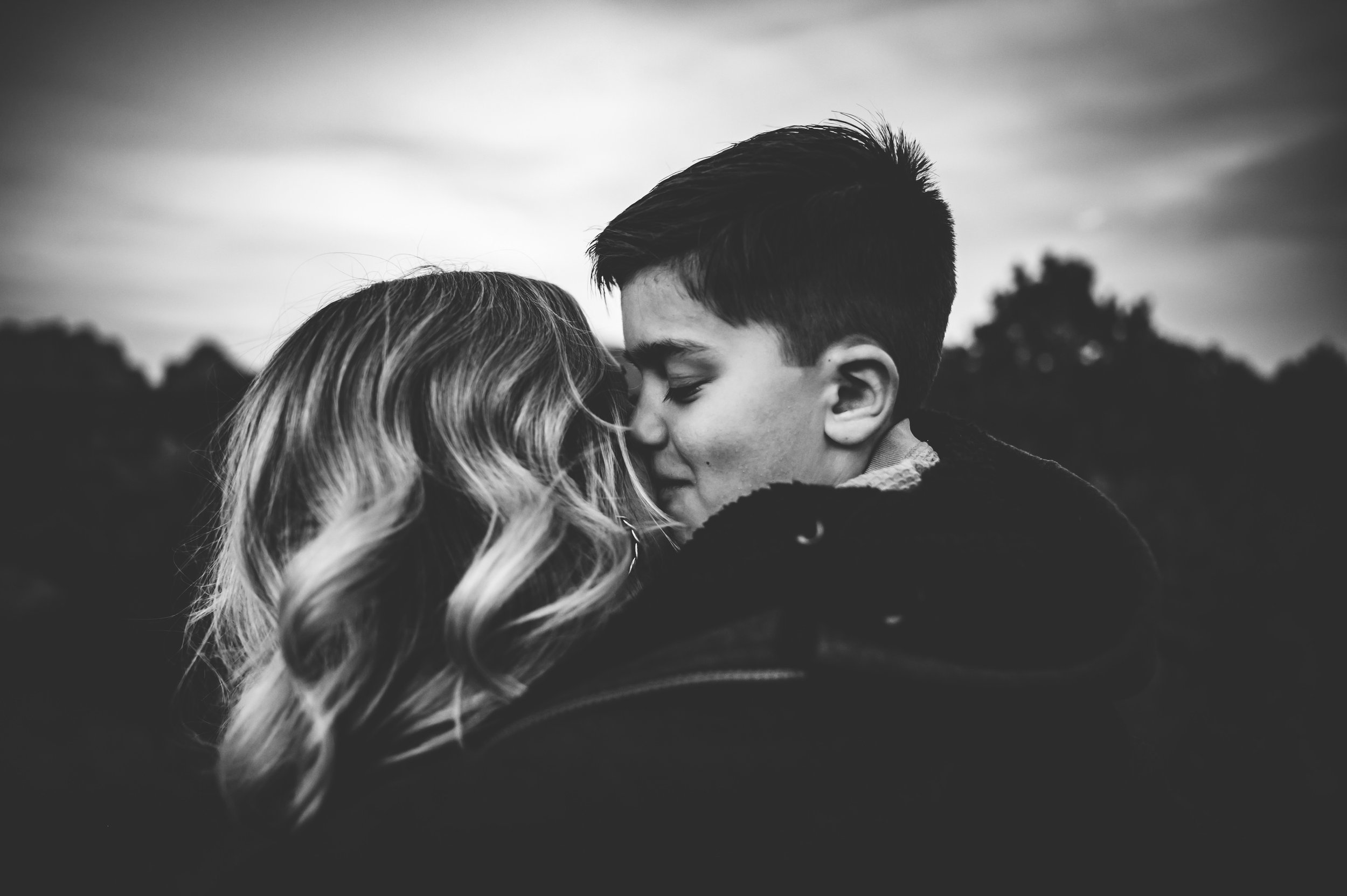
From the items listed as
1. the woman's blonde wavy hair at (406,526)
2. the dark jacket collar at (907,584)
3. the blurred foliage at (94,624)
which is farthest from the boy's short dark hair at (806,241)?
the blurred foliage at (94,624)

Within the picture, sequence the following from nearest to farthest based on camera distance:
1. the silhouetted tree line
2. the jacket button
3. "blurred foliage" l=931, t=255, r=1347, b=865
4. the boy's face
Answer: the jacket button < the boy's face < the silhouetted tree line < "blurred foliage" l=931, t=255, r=1347, b=865

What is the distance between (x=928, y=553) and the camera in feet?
3.66

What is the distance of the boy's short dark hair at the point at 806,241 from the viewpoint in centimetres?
181

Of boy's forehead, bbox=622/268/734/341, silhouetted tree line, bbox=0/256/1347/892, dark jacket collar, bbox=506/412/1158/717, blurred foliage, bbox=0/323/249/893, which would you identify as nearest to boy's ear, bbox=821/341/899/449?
boy's forehead, bbox=622/268/734/341

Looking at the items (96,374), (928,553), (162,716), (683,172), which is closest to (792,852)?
(928,553)

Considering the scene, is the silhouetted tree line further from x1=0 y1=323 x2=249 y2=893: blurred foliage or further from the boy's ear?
the boy's ear

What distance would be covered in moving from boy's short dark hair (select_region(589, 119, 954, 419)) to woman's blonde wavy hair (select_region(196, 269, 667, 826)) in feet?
1.27

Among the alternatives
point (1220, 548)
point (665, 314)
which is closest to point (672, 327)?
point (665, 314)

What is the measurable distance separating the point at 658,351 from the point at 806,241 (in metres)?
0.48

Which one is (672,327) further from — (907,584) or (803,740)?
(803,740)

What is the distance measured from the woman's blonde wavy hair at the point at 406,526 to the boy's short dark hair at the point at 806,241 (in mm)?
386

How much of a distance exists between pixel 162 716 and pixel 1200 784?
10.5 meters

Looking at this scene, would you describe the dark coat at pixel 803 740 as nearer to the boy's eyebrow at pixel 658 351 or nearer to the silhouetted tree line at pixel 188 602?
the silhouetted tree line at pixel 188 602

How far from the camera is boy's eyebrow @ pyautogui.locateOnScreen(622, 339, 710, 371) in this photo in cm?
181
